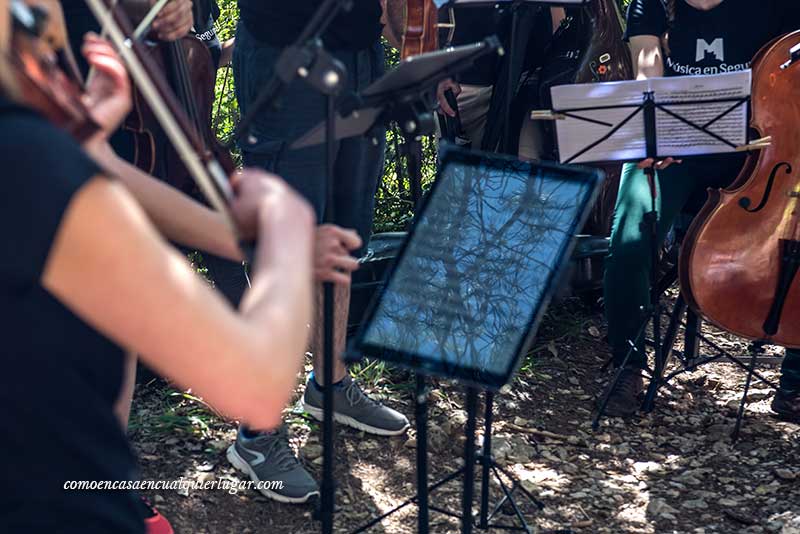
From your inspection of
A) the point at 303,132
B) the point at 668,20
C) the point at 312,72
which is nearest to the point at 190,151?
the point at 312,72

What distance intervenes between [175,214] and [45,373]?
48 centimetres

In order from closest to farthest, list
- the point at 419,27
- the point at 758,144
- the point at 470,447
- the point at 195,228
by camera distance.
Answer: the point at 195,228 < the point at 470,447 < the point at 419,27 < the point at 758,144

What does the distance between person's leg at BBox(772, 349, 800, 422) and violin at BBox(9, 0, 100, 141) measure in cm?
326

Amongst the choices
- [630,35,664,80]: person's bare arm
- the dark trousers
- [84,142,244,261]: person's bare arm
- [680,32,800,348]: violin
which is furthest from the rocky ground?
[84,142,244,261]: person's bare arm

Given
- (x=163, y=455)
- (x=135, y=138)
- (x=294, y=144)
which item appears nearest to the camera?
(x=294, y=144)

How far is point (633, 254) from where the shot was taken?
3787mm

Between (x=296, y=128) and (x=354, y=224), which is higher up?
(x=296, y=128)

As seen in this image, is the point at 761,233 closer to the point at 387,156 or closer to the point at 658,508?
the point at 658,508

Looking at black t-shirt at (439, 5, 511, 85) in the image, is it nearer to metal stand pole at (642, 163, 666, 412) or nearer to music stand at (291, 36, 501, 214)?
metal stand pole at (642, 163, 666, 412)

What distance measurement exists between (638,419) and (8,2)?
3147 millimetres

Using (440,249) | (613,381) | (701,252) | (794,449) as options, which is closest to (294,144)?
(440,249)

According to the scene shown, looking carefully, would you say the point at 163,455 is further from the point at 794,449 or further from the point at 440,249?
the point at 794,449

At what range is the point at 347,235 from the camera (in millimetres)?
1688

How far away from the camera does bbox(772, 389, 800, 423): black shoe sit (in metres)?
3.80
